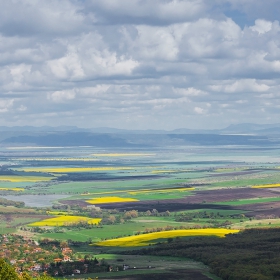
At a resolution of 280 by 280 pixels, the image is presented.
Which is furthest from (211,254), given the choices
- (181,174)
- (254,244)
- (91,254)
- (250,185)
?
(181,174)

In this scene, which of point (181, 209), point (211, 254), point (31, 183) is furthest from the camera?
point (31, 183)

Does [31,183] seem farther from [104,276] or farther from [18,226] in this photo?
[104,276]

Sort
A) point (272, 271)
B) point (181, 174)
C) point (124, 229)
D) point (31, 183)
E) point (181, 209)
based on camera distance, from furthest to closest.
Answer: point (181, 174), point (31, 183), point (181, 209), point (124, 229), point (272, 271)

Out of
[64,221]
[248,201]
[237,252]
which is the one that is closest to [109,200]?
[248,201]

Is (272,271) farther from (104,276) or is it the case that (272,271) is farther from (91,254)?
(91,254)

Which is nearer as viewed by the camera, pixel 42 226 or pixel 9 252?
pixel 9 252

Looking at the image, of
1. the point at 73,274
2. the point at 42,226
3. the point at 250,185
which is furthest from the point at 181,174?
the point at 73,274
